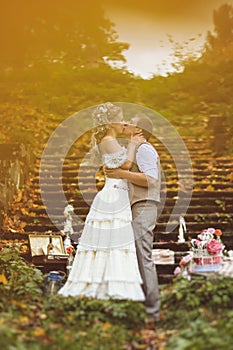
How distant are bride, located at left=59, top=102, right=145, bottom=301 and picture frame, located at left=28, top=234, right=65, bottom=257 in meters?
1.35

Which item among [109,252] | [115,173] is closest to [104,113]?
[115,173]

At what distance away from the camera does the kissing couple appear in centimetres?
419

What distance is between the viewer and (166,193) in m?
7.24

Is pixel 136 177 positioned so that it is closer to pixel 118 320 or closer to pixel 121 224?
pixel 121 224

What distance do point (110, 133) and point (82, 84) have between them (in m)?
4.64

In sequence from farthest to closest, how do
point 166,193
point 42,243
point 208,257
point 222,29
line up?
point 222,29 < point 166,193 < point 42,243 < point 208,257

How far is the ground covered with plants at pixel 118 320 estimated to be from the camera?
129 inches

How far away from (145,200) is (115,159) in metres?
0.34

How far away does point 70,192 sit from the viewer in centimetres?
734

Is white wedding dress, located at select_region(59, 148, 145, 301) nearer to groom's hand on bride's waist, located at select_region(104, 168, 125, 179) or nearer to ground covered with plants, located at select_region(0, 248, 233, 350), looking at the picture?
groom's hand on bride's waist, located at select_region(104, 168, 125, 179)

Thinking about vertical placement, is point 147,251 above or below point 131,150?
below

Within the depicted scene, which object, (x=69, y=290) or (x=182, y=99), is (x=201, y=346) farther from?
(x=182, y=99)

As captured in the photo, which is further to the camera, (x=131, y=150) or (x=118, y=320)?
(x=131, y=150)

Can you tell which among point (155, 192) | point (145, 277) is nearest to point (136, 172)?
point (155, 192)
